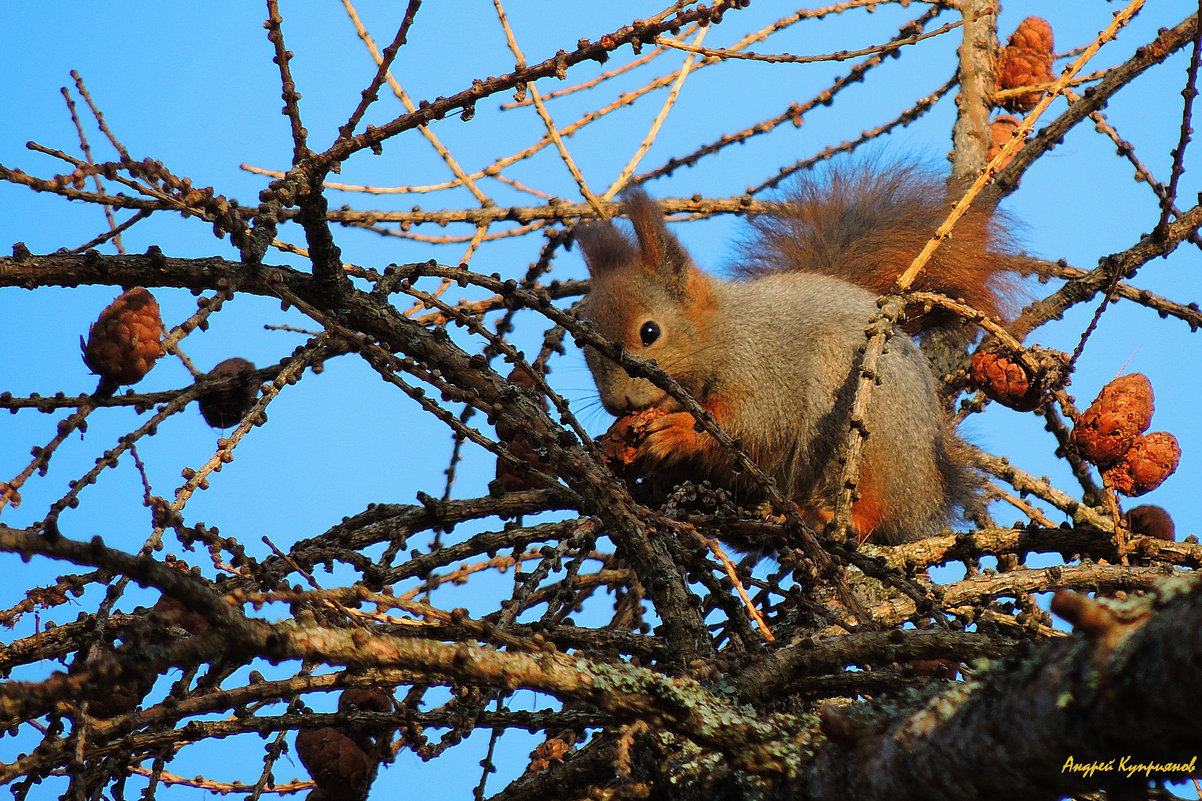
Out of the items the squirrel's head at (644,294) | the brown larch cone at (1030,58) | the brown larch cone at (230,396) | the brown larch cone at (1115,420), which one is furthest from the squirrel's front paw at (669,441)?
the brown larch cone at (1030,58)

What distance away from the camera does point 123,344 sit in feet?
4.91

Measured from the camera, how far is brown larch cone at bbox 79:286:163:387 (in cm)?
150

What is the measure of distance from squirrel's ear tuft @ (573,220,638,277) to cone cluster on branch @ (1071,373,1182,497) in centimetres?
158

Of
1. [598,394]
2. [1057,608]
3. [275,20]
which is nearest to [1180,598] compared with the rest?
[1057,608]

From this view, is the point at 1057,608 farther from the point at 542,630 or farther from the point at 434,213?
the point at 434,213

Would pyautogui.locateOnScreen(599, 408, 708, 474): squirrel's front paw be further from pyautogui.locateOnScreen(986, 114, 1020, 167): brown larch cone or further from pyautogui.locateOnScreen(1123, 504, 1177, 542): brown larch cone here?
pyautogui.locateOnScreen(986, 114, 1020, 167): brown larch cone

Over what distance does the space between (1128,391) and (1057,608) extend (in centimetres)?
147

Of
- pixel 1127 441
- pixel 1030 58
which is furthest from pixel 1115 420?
pixel 1030 58

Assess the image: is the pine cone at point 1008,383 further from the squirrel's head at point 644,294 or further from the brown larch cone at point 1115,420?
the squirrel's head at point 644,294

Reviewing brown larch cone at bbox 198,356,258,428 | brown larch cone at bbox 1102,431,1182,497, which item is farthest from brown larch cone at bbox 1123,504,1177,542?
brown larch cone at bbox 198,356,258,428

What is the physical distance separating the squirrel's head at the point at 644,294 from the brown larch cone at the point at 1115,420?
52.2 inches

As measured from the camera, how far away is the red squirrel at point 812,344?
2773 millimetres

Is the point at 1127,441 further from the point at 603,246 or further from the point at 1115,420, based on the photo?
the point at 603,246

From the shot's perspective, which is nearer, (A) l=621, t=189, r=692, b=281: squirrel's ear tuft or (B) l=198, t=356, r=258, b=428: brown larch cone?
(B) l=198, t=356, r=258, b=428: brown larch cone
